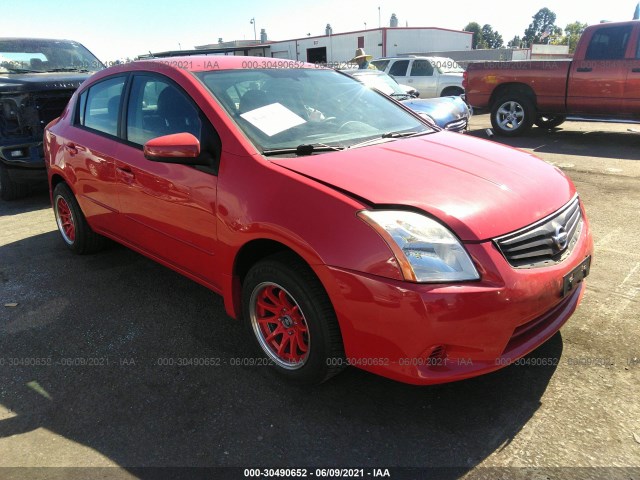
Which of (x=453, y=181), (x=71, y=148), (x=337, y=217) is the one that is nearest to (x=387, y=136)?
(x=453, y=181)

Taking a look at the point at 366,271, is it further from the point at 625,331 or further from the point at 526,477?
the point at 625,331

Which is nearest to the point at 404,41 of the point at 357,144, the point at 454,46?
the point at 454,46

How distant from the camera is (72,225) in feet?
15.3

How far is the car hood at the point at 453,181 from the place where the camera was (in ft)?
7.25

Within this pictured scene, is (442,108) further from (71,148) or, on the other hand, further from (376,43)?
(376,43)

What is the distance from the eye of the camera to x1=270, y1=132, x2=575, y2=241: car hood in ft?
7.25

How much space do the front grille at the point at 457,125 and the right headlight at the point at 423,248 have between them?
16.8 feet

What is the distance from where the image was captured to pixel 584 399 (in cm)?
244

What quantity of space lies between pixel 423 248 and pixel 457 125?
5.62m

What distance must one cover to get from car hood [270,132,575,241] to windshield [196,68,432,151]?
0.84 feet

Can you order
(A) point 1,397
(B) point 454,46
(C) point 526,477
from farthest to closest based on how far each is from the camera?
(B) point 454,46 < (A) point 1,397 < (C) point 526,477

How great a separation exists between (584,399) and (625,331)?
803mm

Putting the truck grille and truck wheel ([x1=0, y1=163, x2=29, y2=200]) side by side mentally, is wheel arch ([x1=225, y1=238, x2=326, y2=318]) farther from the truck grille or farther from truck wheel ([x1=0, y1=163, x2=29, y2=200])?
truck wheel ([x1=0, y1=163, x2=29, y2=200])

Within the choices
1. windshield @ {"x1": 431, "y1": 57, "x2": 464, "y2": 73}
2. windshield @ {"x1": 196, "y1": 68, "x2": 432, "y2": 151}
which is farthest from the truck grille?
windshield @ {"x1": 431, "y1": 57, "x2": 464, "y2": 73}
